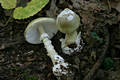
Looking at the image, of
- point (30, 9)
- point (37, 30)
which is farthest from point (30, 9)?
point (37, 30)

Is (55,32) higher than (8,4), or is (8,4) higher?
(8,4)

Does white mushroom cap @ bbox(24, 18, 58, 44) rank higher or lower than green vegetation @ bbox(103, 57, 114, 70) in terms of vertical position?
higher

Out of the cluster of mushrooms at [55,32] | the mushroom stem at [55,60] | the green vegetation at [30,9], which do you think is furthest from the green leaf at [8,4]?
the mushroom stem at [55,60]

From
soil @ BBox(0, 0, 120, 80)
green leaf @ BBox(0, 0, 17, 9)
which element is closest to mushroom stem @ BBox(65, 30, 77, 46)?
soil @ BBox(0, 0, 120, 80)

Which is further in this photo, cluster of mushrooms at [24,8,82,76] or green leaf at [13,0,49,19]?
green leaf at [13,0,49,19]

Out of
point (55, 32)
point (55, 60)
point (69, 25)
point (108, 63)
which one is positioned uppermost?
point (69, 25)

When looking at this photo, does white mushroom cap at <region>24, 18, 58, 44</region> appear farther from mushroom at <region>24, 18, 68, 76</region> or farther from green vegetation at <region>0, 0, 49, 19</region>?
green vegetation at <region>0, 0, 49, 19</region>

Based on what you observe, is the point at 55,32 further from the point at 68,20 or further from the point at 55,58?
the point at 68,20
